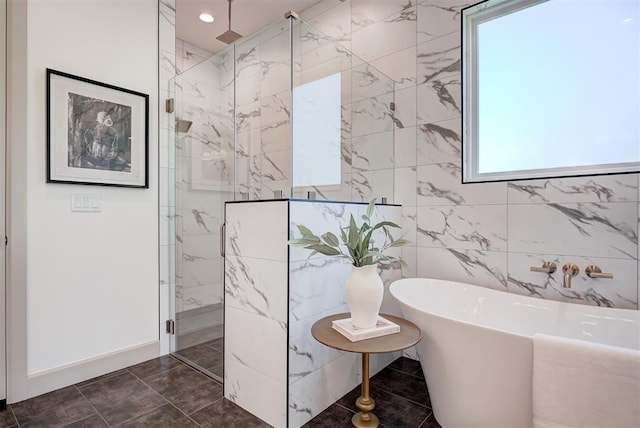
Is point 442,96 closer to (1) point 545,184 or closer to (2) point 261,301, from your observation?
(1) point 545,184

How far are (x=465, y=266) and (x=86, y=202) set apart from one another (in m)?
2.61

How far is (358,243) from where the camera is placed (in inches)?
64.0

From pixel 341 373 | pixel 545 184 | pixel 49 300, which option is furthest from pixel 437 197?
pixel 49 300

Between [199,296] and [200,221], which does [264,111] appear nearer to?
[200,221]

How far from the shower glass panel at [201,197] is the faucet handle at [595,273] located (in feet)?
7.36

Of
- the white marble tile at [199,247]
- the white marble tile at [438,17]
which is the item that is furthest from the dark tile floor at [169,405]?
the white marble tile at [438,17]

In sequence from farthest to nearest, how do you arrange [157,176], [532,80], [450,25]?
[157,176] → [450,25] → [532,80]

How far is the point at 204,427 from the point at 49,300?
1255 millimetres

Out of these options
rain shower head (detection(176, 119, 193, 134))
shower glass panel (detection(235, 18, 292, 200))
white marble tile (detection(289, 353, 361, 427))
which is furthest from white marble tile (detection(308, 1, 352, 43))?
white marble tile (detection(289, 353, 361, 427))

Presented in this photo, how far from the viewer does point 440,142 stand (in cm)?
236

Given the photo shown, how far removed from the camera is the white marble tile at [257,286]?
1.63 meters

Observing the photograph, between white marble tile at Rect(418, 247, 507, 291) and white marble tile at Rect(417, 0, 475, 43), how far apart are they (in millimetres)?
1596

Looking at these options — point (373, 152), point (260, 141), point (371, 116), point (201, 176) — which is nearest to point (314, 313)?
point (260, 141)

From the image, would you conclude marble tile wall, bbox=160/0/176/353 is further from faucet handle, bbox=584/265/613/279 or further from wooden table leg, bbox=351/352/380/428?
faucet handle, bbox=584/265/613/279
